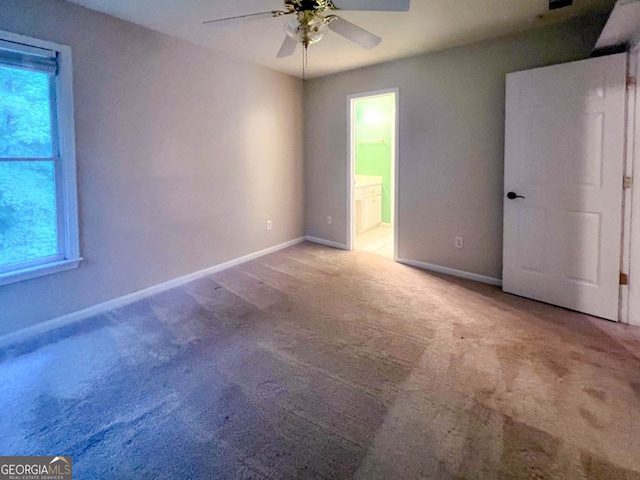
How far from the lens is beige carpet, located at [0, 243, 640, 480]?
1.50 meters

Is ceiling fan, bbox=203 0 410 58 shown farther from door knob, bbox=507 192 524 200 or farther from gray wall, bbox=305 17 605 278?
door knob, bbox=507 192 524 200

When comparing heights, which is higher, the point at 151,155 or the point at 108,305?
the point at 151,155

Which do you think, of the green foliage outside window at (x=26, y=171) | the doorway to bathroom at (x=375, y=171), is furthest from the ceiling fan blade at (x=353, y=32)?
the doorway to bathroom at (x=375, y=171)

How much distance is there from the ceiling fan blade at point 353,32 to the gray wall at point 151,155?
1.92 meters

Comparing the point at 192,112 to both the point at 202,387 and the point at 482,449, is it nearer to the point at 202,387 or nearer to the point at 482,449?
the point at 202,387

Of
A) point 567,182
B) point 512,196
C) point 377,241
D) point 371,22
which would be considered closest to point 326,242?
point 377,241

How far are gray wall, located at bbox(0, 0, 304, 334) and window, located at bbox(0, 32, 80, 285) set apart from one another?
0.09 m

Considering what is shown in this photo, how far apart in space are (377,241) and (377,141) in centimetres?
218

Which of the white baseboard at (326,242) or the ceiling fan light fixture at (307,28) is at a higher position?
the ceiling fan light fixture at (307,28)

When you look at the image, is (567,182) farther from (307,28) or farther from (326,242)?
(326,242)

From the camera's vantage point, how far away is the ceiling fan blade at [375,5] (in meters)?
1.80

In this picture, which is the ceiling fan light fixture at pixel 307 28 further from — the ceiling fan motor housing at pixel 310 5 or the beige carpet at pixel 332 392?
the beige carpet at pixel 332 392

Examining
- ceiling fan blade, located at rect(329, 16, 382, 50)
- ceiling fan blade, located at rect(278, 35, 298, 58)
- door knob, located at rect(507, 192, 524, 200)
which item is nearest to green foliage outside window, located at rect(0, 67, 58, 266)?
ceiling fan blade, located at rect(278, 35, 298, 58)

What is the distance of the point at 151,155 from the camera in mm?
3275
